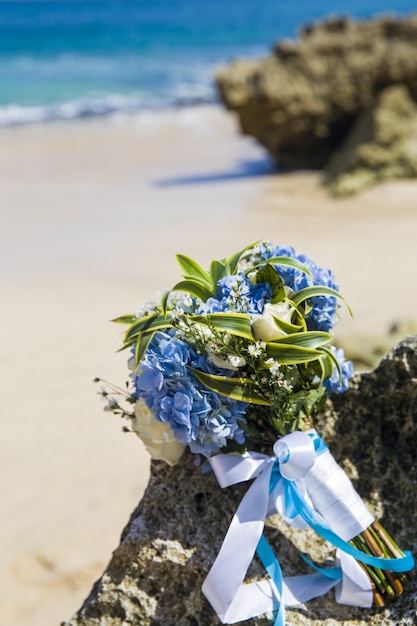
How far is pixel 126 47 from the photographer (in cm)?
3659

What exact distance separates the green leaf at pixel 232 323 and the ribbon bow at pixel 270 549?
297mm

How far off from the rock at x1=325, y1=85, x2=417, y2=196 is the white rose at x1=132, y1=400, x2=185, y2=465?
8153 mm

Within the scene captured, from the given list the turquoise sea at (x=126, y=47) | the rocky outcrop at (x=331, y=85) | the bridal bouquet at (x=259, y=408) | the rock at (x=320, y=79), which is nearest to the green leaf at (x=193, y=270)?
the bridal bouquet at (x=259, y=408)

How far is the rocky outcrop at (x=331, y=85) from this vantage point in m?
11.0

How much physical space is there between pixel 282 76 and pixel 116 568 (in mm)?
10083

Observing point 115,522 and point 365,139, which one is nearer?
point 115,522

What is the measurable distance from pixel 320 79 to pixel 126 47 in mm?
27557

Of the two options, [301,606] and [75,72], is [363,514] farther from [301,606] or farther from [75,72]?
[75,72]

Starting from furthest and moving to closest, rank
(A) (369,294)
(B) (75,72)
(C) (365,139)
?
(B) (75,72) < (C) (365,139) < (A) (369,294)

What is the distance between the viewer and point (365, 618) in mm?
2004

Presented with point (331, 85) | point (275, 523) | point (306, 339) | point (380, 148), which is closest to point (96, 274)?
point (380, 148)

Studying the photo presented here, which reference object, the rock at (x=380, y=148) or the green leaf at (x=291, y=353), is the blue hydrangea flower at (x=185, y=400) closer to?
the green leaf at (x=291, y=353)

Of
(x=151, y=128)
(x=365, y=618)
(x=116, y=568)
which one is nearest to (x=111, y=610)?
(x=116, y=568)

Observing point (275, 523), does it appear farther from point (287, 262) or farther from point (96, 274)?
point (96, 274)
